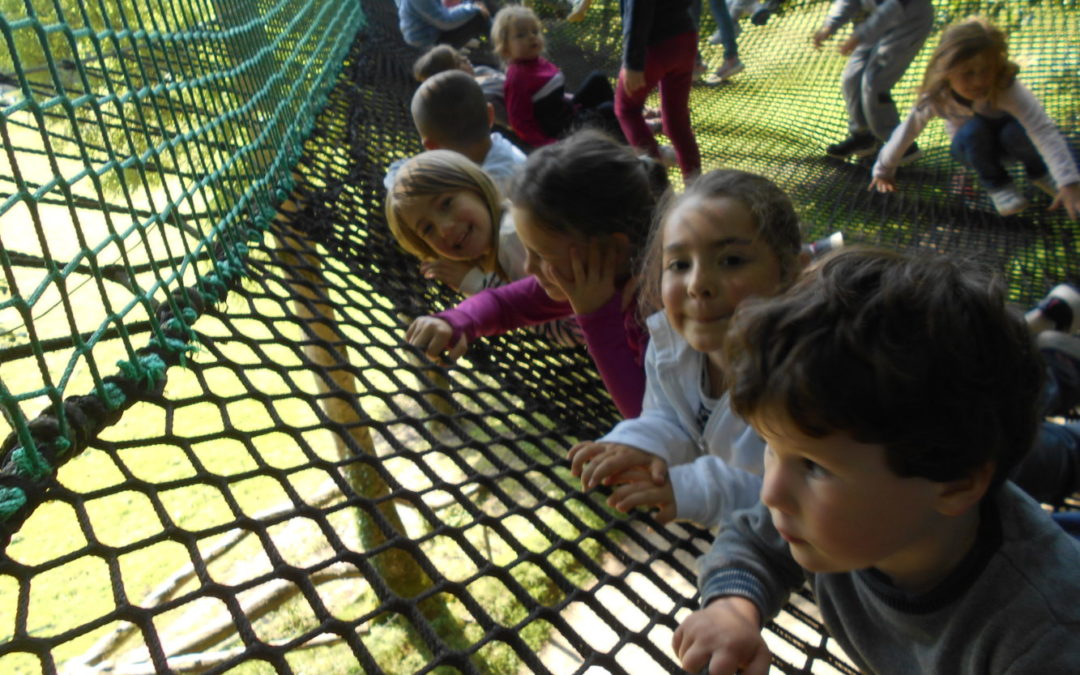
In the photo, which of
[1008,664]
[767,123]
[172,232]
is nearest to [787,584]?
[1008,664]

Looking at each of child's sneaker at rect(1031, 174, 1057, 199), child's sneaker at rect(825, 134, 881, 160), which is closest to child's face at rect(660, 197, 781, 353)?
child's sneaker at rect(1031, 174, 1057, 199)

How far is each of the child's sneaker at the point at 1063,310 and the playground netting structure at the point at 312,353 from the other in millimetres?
522

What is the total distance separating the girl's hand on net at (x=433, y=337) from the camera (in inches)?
43.8

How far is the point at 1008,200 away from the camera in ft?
6.61

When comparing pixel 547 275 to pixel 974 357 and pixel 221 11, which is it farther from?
pixel 221 11

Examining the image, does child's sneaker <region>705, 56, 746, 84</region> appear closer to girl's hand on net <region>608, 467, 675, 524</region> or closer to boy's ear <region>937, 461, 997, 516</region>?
girl's hand on net <region>608, 467, 675, 524</region>

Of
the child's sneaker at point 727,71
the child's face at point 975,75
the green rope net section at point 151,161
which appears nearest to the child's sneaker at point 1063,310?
the child's face at point 975,75

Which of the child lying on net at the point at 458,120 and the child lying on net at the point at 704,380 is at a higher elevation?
the child lying on net at the point at 458,120

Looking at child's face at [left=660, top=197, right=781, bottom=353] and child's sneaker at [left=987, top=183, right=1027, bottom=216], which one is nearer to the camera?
child's face at [left=660, top=197, right=781, bottom=353]

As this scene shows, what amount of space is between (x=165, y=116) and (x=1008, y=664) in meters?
3.38

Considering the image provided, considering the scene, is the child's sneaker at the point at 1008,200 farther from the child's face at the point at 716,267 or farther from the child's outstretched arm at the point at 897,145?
the child's face at the point at 716,267

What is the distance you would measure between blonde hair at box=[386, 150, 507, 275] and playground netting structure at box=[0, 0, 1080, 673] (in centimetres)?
12

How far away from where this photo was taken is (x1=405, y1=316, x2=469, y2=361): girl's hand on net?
43.8 inches

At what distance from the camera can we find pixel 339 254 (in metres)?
1.41
